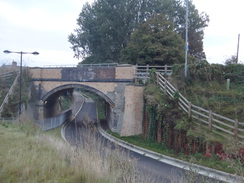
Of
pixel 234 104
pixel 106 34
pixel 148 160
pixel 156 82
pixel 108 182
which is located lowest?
pixel 148 160

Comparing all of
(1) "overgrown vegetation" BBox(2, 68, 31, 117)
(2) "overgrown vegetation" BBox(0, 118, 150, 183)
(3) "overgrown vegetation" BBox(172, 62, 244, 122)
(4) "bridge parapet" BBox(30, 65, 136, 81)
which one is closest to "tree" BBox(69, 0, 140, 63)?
(4) "bridge parapet" BBox(30, 65, 136, 81)

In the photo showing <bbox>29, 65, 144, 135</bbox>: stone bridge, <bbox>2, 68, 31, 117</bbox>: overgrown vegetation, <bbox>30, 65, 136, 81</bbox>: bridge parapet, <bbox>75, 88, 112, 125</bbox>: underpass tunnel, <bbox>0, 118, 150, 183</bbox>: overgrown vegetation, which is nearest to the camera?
<bbox>0, 118, 150, 183</bbox>: overgrown vegetation

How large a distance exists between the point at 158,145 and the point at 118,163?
366 inches

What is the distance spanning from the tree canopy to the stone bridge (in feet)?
35.5

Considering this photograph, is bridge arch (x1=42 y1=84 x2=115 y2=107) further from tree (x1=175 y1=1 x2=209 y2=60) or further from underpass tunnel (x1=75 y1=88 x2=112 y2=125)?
tree (x1=175 y1=1 x2=209 y2=60)

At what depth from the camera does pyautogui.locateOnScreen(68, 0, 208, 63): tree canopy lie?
1300 inches

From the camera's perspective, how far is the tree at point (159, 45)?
2320 centimetres

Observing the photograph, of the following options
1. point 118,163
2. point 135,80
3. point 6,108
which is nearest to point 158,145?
point 135,80

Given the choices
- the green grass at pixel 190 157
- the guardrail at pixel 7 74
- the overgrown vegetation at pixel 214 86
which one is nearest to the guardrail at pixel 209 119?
the overgrown vegetation at pixel 214 86

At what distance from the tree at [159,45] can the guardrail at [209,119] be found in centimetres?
700

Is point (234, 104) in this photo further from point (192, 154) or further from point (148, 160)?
point (148, 160)

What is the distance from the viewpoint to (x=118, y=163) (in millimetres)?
4898

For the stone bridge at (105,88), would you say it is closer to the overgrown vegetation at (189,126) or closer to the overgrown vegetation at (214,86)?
the overgrown vegetation at (189,126)

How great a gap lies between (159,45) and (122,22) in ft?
43.1
